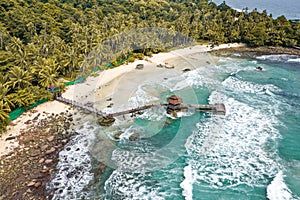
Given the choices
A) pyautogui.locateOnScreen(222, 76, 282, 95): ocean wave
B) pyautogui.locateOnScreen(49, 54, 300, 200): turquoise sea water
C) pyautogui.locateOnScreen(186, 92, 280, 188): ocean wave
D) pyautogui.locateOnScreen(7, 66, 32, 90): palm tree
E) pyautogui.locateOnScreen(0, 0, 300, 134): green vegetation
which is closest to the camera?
pyautogui.locateOnScreen(49, 54, 300, 200): turquoise sea water

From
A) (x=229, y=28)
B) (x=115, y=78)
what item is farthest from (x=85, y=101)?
(x=229, y=28)

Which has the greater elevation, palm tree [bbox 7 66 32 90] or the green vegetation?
the green vegetation

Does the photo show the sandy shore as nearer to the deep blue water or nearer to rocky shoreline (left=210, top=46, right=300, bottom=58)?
rocky shoreline (left=210, top=46, right=300, bottom=58)

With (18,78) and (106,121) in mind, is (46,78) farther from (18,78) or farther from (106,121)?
(106,121)

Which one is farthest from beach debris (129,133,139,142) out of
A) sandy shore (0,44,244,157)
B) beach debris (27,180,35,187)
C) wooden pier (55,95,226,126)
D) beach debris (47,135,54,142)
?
beach debris (27,180,35,187)

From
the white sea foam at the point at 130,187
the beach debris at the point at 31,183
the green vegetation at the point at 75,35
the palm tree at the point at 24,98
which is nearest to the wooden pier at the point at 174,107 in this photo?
the palm tree at the point at 24,98

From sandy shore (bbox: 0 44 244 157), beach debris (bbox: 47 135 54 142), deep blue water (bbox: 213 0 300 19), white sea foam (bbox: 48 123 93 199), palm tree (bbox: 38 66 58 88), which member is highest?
deep blue water (bbox: 213 0 300 19)

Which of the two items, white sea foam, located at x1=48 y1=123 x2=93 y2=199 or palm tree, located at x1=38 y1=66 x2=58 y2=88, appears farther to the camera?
palm tree, located at x1=38 y1=66 x2=58 y2=88

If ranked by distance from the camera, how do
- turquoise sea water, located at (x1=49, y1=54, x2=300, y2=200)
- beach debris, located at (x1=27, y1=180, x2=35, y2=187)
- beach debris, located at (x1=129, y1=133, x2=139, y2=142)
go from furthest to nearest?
1. beach debris, located at (x1=129, y1=133, x2=139, y2=142)
2. beach debris, located at (x1=27, y1=180, x2=35, y2=187)
3. turquoise sea water, located at (x1=49, y1=54, x2=300, y2=200)
